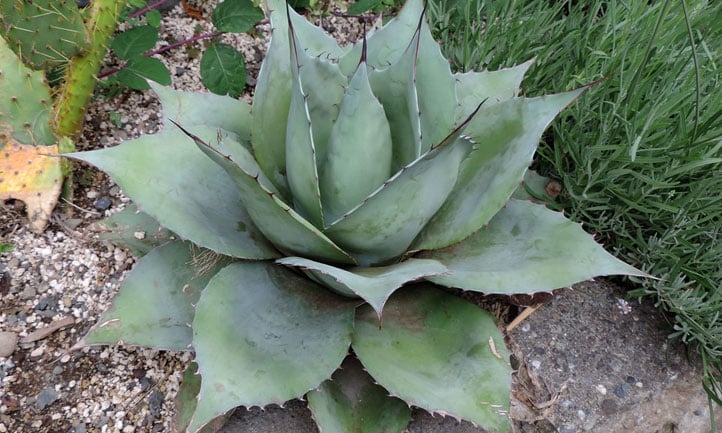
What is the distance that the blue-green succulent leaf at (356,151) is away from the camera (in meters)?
1.13

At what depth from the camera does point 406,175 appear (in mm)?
1074

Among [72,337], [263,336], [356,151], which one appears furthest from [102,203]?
[356,151]

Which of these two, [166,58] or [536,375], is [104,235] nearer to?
[166,58]

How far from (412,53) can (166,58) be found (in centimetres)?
126

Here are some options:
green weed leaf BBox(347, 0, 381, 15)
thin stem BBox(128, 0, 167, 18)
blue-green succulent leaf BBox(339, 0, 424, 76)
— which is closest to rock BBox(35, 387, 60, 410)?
blue-green succulent leaf BBox(339, 0, 424, 76)

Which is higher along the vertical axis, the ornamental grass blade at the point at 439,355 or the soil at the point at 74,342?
the ornamental grass blade at the point at 439,355

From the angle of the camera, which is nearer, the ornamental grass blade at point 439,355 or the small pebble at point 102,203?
the ornamental grass blade at point 439,355

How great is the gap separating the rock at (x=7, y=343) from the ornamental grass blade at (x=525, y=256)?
1081 millimetres

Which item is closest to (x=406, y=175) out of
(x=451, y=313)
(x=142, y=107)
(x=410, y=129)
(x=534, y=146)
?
(x=410, y=129)

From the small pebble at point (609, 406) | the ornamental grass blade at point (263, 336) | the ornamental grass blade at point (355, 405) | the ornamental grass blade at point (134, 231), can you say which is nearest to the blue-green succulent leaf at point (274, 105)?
the ornamental grass blade at point (263, 336)

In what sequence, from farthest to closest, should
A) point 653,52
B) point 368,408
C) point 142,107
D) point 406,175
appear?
point 142,107
point 653,52
point 368,408
point 406,175

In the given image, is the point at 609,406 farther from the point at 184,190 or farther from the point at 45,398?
the point at 45,398

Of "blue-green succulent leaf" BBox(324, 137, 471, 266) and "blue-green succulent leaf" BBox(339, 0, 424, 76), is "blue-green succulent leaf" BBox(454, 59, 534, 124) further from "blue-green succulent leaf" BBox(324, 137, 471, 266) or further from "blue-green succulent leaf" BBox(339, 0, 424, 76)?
"blue-green succulent leaf" BBox(324, 137, 471, 266)

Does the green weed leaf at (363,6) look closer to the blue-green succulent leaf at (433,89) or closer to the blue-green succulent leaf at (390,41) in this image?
the blue-green succulent leaf at (390,41)
